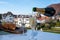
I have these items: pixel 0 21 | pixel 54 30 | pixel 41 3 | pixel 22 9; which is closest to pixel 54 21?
pixel 54 30

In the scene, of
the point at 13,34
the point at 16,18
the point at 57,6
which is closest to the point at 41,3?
the point at 57,6

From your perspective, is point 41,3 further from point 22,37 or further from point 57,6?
point 22,37

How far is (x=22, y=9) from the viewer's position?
2264 millimetres

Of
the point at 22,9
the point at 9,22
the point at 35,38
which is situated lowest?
the point at 35,38

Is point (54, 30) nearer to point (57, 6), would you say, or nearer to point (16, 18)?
point (57, 6)

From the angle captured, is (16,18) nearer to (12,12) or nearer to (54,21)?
(12,12)

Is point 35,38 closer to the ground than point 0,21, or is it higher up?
closer to the ground

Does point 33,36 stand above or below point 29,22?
below

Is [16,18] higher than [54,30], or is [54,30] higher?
[16,18]

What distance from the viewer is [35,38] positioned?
87.7 inches

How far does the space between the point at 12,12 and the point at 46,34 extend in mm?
464

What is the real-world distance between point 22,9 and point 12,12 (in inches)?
4.7

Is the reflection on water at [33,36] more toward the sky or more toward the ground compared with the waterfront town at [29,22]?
more toward the ground

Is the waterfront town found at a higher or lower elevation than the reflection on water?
higher
